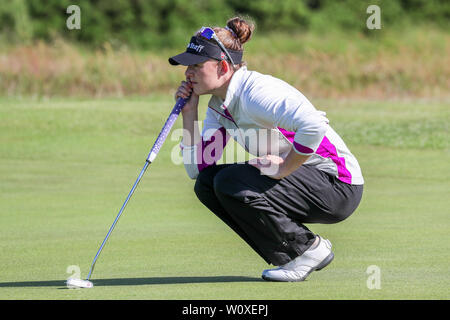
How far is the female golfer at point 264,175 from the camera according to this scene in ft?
16.2

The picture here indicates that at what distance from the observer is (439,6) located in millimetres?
48406

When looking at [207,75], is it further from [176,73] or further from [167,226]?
[176,73]

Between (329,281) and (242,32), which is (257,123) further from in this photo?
(329,281)

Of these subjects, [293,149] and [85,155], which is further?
[85,155]

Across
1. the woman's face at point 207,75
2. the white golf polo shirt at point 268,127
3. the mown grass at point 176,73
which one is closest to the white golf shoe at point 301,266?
the white golf polo shirt at point 268,127

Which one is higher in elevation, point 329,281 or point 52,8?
point 52,8

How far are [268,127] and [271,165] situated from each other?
0.69 ft

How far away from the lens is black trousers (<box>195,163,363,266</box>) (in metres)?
5.00

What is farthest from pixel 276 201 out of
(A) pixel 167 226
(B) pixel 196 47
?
(A) pixel 167 226

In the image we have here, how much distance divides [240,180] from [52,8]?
39408 millimetres

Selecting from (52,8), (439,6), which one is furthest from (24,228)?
(439,6)

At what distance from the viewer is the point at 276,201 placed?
5.04 m

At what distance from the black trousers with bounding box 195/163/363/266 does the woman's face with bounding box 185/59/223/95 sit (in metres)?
0.44

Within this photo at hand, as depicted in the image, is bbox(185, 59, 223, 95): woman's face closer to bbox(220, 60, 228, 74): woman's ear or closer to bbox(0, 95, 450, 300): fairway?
bbox(220, 60, 228, 74): woman's ear
